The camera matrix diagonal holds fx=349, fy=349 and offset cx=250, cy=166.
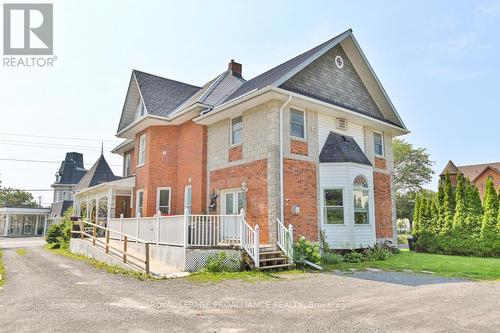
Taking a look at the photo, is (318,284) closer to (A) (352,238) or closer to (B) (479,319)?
(B) (479,319)

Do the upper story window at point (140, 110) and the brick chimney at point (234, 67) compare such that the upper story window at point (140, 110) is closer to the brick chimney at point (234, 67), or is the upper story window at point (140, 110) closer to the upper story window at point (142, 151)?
the upper story window at point (142, 151)

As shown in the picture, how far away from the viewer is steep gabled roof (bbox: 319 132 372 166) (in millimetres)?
14023

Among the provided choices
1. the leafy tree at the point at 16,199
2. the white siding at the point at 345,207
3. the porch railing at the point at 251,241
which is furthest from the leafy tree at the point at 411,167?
the leafy tree at the point at 16,199

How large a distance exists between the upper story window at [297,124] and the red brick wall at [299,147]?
30 centimetres

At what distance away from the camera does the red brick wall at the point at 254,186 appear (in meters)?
12.7

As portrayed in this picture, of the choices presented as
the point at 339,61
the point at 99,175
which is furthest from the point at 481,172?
the point at 99,175

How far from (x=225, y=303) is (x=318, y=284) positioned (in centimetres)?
310

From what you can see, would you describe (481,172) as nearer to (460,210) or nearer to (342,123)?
(460,210)

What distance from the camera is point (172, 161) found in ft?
58.4

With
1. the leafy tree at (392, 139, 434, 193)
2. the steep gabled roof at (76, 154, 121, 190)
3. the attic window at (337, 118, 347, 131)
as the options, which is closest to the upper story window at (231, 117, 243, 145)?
the attic window at (337, 118, 347, 131)

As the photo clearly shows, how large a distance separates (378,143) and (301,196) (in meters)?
6.65

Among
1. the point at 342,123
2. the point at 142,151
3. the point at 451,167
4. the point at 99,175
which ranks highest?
the point at 451,167

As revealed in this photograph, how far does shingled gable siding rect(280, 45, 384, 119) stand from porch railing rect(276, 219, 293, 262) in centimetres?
531

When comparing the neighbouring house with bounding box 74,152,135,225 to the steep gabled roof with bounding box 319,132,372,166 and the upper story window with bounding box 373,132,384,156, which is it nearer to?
the steep gabled roof with bounding box 319,132,372,166
